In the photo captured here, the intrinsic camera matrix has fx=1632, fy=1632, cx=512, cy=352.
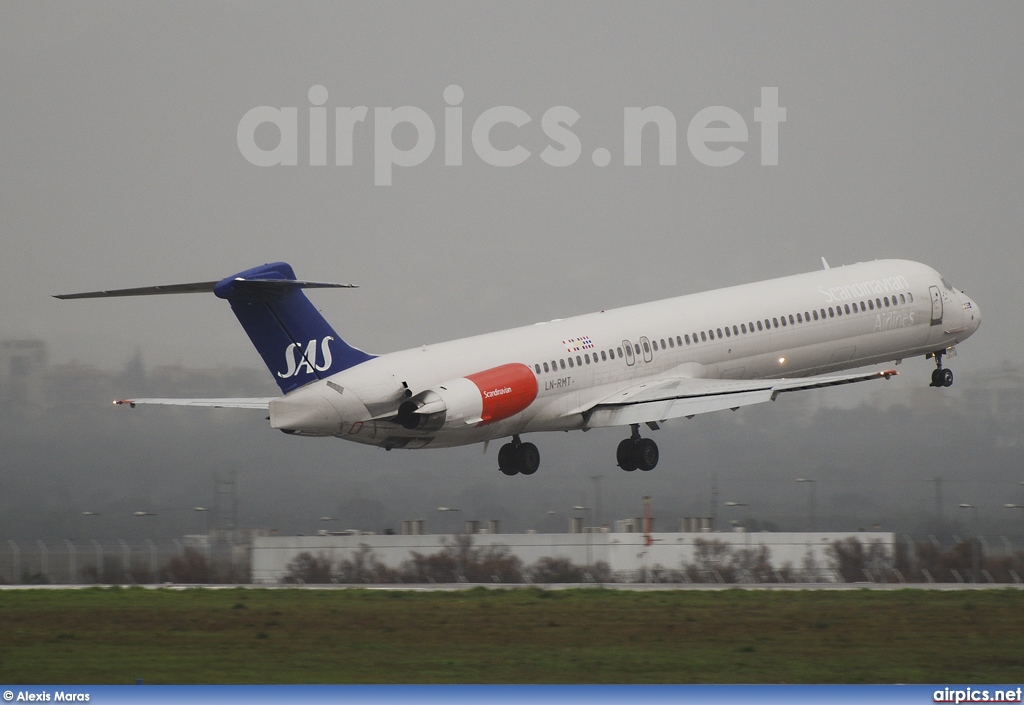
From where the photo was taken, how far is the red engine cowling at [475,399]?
4616 centimetres

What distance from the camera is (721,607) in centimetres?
4575

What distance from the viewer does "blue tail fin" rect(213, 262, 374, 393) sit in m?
44.7

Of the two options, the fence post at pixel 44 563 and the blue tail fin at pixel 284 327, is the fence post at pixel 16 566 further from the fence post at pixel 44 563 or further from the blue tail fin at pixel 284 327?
the blue tail fin at pixel 284 327

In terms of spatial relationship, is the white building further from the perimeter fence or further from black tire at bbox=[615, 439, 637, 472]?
black tire at bbox=[615, 439, 637, 472]

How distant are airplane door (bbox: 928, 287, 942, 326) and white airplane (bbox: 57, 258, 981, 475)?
0.28 feet

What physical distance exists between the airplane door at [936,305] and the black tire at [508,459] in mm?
17828

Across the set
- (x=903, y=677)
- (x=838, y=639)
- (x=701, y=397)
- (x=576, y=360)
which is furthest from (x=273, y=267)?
(x=903, y=677)

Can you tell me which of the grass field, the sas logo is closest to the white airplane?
the sas logo

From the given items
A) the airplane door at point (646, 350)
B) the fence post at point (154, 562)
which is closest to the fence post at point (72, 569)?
the fence post at point (154, 562)

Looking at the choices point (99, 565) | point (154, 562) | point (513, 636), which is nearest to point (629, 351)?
point (513, 636)

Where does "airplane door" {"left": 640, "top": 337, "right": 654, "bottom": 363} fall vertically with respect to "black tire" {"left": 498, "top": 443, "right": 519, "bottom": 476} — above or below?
above

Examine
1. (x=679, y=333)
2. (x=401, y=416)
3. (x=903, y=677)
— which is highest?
(x=679, y=333)

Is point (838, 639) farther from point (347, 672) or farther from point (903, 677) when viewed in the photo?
point (347, 672)

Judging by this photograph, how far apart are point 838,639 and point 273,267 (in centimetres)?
1829
